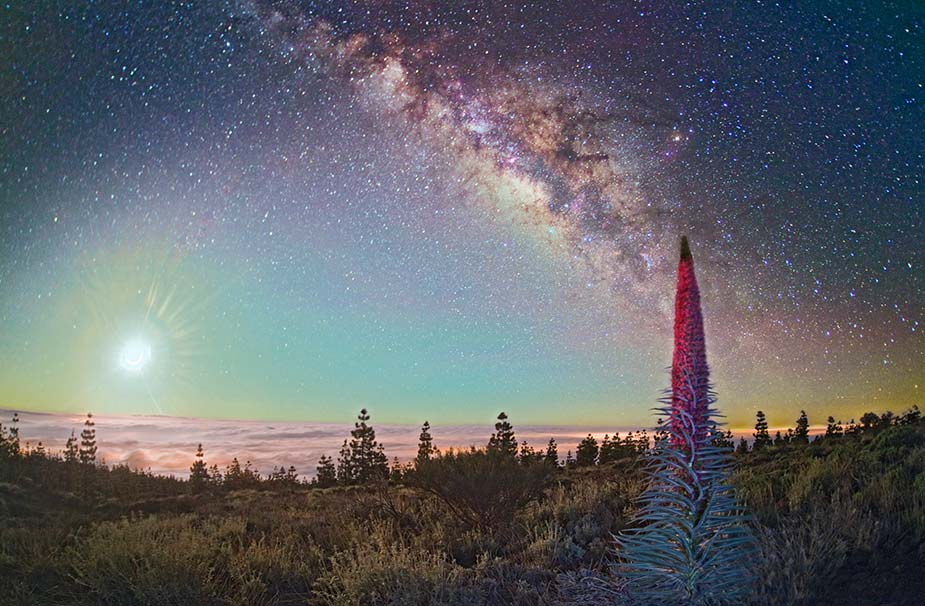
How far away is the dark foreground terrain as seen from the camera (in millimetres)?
5328

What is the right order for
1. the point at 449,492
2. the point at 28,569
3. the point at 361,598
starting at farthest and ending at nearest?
the point at 449,492, the point at 28,569, the point at 361,598

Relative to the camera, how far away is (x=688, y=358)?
3.77 metres

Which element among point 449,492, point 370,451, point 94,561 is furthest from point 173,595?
point 370,451

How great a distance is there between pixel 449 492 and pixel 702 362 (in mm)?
7702

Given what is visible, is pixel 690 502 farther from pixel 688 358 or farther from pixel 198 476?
pixel 198 476

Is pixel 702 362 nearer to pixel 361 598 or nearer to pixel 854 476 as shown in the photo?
pixel 361 598

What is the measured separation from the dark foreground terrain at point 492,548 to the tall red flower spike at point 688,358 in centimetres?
47

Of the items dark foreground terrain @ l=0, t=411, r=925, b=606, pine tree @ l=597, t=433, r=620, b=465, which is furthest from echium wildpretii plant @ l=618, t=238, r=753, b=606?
pine tree @ l=597, t=433, r=620, b=465

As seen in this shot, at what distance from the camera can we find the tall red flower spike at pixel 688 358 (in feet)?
12.1

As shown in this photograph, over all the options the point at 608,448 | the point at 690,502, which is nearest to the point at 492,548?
the point at 690,502

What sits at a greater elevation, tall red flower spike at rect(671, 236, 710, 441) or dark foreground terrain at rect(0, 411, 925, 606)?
tall red flower spike at rect(671, 236, 710, 441)

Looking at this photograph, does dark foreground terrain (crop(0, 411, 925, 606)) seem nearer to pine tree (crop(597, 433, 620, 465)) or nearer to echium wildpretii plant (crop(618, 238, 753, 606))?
echium wildpretii plant (crop(618, 238, 753, 606))

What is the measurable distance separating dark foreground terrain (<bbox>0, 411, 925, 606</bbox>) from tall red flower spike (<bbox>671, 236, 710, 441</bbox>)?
47cm

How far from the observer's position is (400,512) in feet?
38.1
